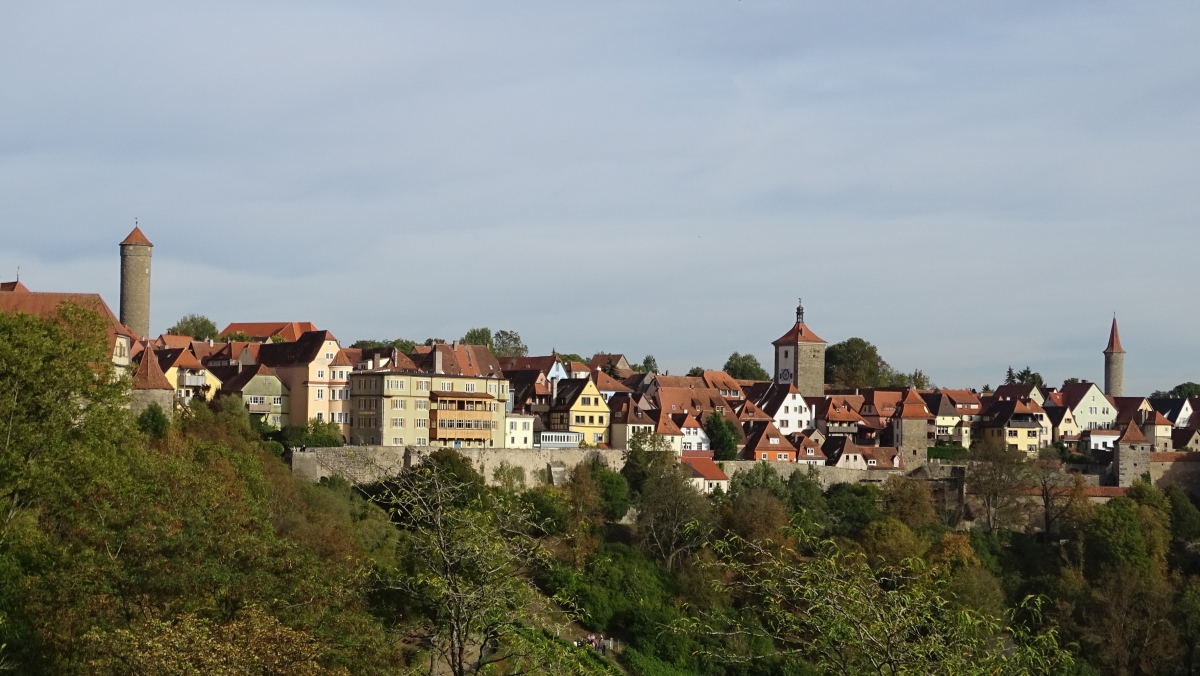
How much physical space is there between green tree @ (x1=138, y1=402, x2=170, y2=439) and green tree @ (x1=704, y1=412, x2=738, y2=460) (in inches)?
1114

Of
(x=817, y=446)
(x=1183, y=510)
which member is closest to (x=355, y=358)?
(x=817, y=446)

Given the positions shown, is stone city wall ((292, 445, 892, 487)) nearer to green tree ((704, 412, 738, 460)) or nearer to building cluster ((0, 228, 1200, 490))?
building cluster ((0, 228, 1200, 490))

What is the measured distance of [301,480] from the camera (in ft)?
147

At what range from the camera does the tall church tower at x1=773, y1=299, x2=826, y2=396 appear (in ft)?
271

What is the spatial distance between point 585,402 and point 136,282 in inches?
800

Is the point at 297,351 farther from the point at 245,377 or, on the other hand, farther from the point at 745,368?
the point at 745,368

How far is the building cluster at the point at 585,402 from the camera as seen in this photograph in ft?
179

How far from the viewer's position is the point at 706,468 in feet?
196

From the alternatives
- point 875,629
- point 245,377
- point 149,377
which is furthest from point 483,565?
point 245,377

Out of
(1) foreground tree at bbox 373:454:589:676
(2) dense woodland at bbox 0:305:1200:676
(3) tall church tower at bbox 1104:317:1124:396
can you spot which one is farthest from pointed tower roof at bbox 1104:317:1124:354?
(1) foreground tree at bbox 373:454:589:676

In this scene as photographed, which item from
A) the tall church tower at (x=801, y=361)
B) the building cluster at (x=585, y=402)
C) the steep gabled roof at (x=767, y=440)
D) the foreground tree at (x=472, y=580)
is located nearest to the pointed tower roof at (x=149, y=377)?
the building cluster at (x=585, y=402)

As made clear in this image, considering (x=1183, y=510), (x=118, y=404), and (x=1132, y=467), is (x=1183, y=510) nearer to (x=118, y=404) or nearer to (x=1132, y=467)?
(x=1132, y=467)

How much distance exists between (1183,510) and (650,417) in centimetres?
2375

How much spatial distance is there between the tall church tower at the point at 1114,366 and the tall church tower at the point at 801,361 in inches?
966
